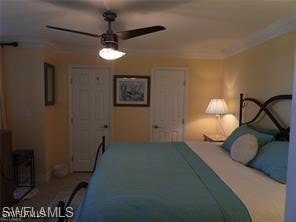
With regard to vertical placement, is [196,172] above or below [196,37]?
below

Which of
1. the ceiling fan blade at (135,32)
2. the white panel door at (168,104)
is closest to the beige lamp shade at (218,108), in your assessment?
the white panel door at (168,104)

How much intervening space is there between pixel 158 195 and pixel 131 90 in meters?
3.20

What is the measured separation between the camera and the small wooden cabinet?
311cm

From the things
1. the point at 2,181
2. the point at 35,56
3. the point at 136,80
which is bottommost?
the point at 2,181

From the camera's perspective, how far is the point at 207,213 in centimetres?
154

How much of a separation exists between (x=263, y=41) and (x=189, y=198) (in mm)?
2540

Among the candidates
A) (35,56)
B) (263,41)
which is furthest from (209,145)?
(35,56)

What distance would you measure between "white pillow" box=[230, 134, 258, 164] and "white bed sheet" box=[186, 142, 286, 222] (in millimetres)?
65

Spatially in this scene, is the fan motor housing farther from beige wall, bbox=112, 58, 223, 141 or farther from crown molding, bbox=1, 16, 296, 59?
beige wall, bbox=112, 58, 223, 141

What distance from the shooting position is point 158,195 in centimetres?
171

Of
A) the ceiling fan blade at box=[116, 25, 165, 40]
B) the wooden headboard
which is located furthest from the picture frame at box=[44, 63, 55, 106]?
the wooden headboard

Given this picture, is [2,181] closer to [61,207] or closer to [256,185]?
[61,207]

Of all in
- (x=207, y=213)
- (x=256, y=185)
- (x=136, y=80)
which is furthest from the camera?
(x=136, y=80)

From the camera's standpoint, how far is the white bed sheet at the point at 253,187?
1576 millimetres
